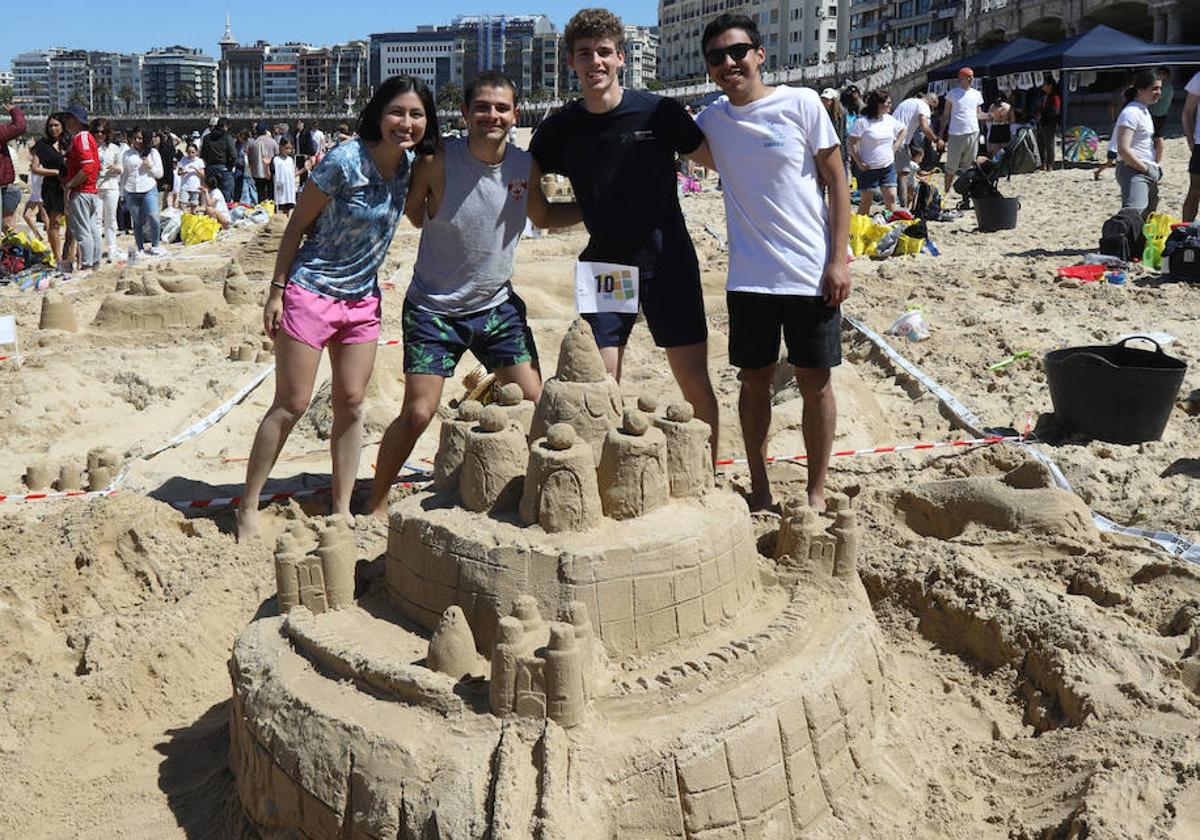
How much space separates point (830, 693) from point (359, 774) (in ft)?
4.13

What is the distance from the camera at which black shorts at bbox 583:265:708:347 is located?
4.17 metres

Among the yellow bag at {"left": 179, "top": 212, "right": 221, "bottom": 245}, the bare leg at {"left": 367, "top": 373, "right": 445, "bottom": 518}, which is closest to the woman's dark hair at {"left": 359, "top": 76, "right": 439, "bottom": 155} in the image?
the bare leg at {"left": 367, "top": 373, "right": 445, "bottom": 518}

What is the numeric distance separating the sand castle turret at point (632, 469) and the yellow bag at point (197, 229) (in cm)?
1260

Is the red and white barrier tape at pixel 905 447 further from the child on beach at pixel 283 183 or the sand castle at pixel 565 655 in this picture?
the child on beach at pixel 283 183

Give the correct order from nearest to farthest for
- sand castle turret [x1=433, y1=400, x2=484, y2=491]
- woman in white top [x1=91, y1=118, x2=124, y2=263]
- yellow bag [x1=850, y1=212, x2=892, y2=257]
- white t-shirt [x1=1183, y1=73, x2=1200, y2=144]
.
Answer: sand castle turret [x1=433, y1=400, x2=484, y2=491]
white t-shirt [x1=1183, y1=73, x2=1200, y2=144]
yellow bag [x1=850, y1=212, x2=892, y2=257]
woman in white top [x1=91, y1=118, x2=124, y2=263]

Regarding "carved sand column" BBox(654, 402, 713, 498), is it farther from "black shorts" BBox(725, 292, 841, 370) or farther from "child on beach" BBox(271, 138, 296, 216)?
"child on beach" BBox(271, 138, 296, 216)

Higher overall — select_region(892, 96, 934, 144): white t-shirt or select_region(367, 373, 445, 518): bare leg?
select_region(892, 96, 934, 144): white t-shirt

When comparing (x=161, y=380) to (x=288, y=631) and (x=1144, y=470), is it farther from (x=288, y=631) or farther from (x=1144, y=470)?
(x=1144, y=470)

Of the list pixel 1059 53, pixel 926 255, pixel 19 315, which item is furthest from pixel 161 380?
pixel 1059 53

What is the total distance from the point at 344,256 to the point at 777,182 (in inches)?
63.1

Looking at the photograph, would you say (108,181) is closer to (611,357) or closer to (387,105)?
(387,105)

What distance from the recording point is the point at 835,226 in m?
4.08

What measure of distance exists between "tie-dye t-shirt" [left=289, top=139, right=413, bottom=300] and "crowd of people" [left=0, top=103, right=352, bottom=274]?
9.93ft

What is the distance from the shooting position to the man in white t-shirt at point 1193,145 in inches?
368
